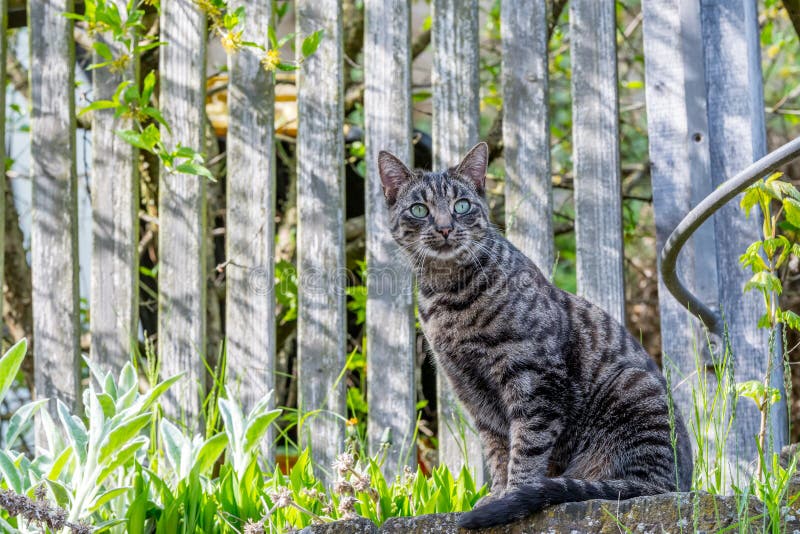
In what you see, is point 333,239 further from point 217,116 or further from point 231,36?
point 217,116

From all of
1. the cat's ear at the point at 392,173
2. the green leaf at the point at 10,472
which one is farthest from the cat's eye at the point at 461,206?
the green leaf at the point at 10,472

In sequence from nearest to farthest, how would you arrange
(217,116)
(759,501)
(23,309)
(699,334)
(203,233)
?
(759,501)
(699,334)
(203,233)
(23,309)
(217,116)

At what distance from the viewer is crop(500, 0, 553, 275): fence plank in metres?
3.24

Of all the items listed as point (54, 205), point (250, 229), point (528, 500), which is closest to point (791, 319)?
point (528, 500)

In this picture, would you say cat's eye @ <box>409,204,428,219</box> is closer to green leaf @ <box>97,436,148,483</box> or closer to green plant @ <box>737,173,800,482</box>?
green plant @ <box>737,173,800,482</box>

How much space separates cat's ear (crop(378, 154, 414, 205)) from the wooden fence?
0.23 meters

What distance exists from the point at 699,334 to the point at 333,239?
1.27 meters

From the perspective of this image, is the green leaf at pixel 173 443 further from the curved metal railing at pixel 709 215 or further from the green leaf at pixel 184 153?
the curved metal railing at pixel 709 215

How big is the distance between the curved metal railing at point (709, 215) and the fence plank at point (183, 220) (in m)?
1.60

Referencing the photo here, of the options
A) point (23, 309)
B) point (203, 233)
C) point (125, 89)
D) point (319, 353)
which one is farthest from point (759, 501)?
point (23, 309)

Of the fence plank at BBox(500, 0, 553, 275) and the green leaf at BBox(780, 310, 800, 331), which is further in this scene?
the fence plank at BBox(500, 0, 553, 275)

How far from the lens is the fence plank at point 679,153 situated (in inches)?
123

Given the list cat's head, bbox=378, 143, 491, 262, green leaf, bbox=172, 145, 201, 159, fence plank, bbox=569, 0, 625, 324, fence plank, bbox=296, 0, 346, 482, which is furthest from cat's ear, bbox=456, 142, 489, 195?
green leaf, bbox=172, 145, 201, 159

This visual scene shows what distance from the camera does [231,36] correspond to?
10.3 ft
